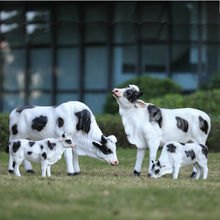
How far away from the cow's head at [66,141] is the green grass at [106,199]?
764mm

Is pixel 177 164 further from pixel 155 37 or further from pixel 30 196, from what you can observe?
pixel 155 37

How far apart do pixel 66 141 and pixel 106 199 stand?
285 centimetres

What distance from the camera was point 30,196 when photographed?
252 inches

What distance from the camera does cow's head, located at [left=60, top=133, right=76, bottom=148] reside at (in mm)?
8867

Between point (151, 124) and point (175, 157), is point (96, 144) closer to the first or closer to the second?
point (151, 124)

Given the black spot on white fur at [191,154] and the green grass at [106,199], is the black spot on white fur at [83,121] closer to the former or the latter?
the green grass at [106,199]

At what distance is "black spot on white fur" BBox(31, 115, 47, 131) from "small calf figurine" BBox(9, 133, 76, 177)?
709mm

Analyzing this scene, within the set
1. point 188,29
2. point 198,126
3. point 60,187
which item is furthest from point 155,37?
point 60,187

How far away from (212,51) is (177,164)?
13.6 m

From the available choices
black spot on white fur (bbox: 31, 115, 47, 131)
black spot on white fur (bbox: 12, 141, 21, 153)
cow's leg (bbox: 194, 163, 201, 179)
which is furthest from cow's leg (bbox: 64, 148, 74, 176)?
cow's leg (bbox: 194, 163, 201, 179)

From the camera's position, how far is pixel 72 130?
9344mm

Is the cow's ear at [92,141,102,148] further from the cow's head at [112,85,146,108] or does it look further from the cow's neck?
the cow's head at [112,85,146,108]

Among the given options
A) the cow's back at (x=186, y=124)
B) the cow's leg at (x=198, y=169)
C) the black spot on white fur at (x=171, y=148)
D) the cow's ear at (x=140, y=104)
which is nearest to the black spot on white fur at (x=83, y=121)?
the cow's ear at (x=140, y=104)

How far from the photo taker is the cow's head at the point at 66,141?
887cm
